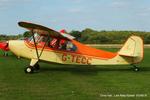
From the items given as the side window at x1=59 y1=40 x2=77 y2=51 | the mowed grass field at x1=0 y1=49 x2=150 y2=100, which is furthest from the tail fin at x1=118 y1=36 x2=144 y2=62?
the side window at x1=59 y1=40 x2=77 y2=51

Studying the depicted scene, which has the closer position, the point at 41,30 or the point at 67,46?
the point at 41,30

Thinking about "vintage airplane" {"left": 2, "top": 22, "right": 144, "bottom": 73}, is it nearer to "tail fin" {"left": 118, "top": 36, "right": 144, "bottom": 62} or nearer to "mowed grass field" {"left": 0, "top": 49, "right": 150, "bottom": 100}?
"tail fin" {"left": 118, "top": 36, "right": 144, "bottom": 62}

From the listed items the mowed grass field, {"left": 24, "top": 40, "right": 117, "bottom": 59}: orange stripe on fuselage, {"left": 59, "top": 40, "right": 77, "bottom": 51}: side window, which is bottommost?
the mowed grass field

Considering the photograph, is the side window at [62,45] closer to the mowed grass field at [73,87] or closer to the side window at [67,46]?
the side window at [67,46]

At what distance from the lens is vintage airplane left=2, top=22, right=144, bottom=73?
62.0ft

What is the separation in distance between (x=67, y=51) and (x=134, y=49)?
3.20m

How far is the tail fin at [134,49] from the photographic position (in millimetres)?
18719

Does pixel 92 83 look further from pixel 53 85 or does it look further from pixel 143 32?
pixel 143 32

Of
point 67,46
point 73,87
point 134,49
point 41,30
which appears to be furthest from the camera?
point 67,46

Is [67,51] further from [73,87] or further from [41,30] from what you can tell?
[73,87]

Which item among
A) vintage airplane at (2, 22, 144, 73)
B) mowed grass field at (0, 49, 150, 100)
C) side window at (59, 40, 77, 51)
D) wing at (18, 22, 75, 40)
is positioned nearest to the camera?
mowed grass field at (0, 49, 150, 100)

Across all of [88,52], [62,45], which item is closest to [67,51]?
[62,45]

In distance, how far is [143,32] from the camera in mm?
97188

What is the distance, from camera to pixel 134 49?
736 inches
